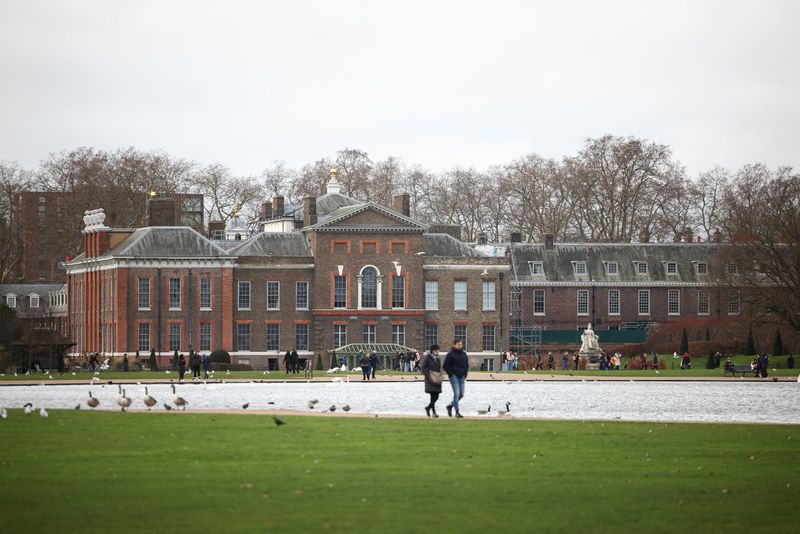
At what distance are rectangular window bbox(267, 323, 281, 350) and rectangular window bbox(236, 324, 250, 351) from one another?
1.44 m

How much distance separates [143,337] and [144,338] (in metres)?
0.09

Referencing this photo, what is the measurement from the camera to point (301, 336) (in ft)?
352

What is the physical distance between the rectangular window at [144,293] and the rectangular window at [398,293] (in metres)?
16.5

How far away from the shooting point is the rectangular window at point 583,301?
124438mm

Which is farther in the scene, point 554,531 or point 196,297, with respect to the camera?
point 196,297

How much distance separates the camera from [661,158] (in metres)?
146

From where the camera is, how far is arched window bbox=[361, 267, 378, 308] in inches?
4279

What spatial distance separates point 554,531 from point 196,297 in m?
85.4

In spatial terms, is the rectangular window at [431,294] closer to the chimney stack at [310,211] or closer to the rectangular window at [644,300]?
the chimney stack at [310,211]

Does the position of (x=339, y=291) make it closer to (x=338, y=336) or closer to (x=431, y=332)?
(x=338, y=336)

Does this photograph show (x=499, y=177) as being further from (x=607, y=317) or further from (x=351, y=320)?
(x=351, y=320)

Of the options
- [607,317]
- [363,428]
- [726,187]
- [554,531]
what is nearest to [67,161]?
[607,317]

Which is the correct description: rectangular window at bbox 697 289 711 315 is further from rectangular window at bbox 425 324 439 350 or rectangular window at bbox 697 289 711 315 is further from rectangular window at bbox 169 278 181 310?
rectangular window at bbox 169 278 181 310

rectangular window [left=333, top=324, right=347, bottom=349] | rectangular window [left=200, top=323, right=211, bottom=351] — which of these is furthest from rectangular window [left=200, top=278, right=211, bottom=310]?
rectangular window [left=333, top=324, right=347, bottom=349]
